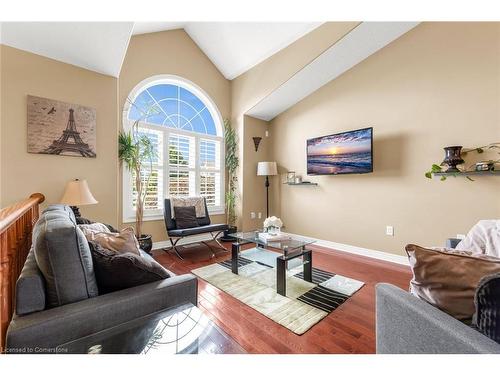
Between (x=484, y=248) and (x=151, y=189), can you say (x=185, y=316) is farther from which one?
(x=151, y=189)

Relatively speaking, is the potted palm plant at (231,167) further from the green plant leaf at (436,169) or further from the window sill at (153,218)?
the green plant leaf at (436,169)

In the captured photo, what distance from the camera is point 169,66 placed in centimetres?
397

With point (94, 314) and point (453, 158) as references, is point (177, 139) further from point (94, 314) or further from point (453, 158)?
point (453, 158)

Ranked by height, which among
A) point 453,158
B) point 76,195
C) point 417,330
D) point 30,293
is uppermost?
point 453,158

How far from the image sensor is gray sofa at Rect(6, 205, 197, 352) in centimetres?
86

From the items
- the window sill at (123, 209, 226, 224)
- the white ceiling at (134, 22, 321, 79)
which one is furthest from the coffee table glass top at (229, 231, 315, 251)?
the white ceiling at (134, 22, 321, 79)

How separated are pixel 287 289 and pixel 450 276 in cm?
167

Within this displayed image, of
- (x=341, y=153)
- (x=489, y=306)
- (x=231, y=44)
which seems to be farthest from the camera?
(x=231, y=44)

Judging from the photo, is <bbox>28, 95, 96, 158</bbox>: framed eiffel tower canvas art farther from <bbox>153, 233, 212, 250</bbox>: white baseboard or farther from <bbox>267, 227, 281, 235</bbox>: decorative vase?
<bbox>267, 227, 281, 235</bbox>: decorative vase

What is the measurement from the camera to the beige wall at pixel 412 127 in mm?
2576

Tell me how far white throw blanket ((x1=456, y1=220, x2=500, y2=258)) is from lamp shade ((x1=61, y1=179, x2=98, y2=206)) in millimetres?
3578

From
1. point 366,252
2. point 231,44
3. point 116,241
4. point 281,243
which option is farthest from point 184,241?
point 231,44

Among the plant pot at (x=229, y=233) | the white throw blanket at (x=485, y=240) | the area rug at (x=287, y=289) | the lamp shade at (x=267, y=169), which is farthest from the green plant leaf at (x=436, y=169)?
the plant pot at (x=229, y=233)
